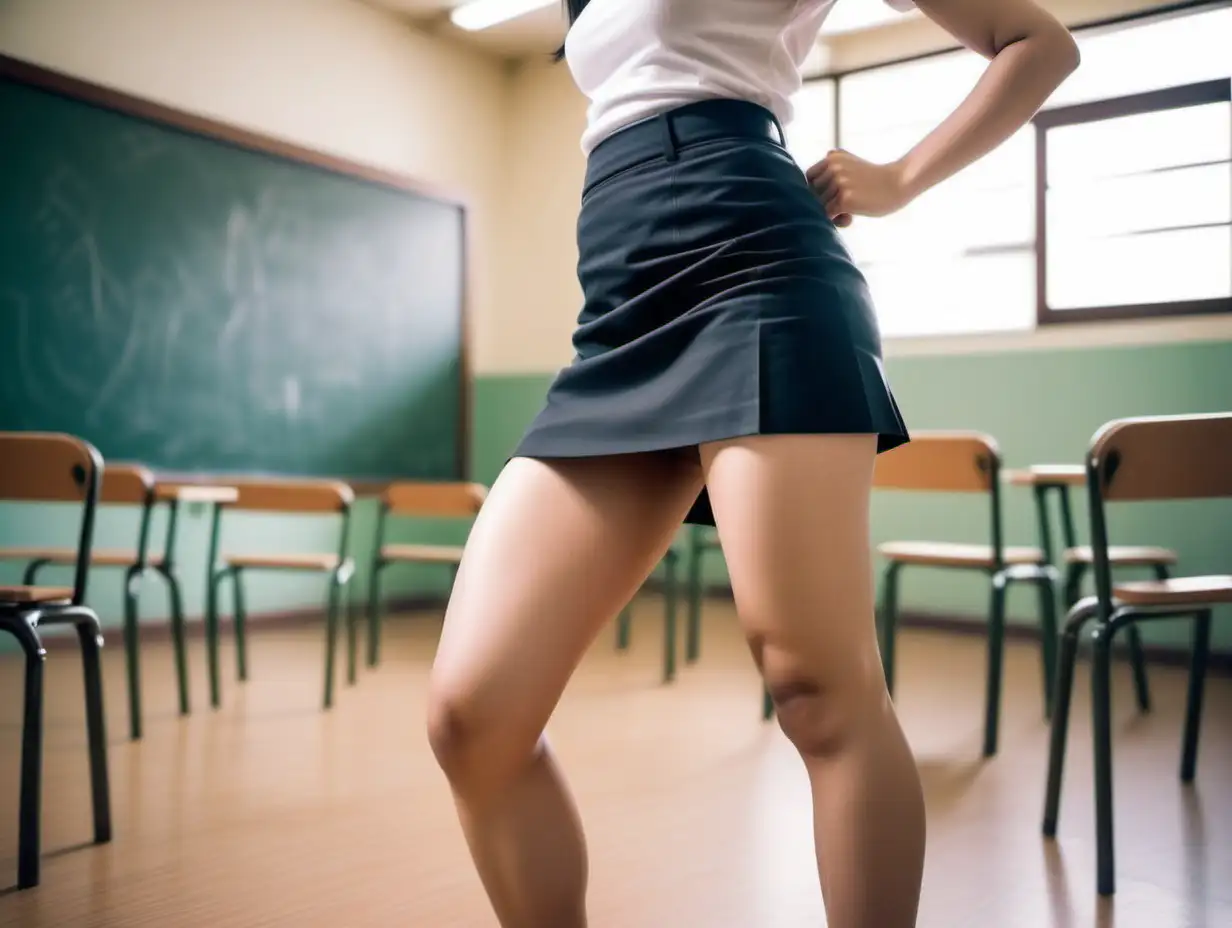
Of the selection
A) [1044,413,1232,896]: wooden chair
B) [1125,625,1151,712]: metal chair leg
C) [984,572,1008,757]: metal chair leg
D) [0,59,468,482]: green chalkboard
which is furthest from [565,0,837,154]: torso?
[0,59,468,482]: green chalkboard

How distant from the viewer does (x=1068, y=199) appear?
4.50 meters

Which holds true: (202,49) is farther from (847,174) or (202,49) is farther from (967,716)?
(847,174)

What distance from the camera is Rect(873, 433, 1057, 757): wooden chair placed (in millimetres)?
2514

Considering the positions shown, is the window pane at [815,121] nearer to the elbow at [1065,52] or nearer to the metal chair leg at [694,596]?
the metal chair leg at [694,596]

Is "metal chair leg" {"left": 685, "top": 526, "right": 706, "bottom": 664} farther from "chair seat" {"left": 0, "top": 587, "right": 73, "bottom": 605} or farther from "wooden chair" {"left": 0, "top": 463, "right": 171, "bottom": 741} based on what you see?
"chair seat" {"left": 0, "top": 587, "right": 73, "bottom": 605}

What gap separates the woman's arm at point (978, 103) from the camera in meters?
0.86

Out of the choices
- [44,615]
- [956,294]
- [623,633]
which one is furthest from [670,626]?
[956,294]

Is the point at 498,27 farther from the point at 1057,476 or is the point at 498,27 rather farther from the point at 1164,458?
the point at 1164,458

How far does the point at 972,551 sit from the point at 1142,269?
228cm

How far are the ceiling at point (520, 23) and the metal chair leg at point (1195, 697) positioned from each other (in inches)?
137

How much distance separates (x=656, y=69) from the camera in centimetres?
85

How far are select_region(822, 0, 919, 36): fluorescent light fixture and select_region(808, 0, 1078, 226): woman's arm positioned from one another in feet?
13.7

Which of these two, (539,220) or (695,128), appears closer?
(695,128)

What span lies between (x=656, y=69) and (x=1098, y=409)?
3.92 m
